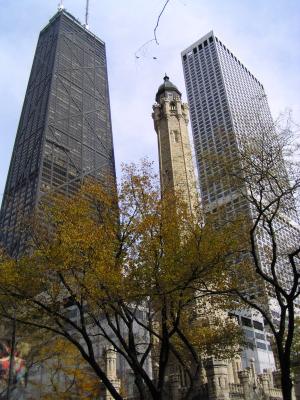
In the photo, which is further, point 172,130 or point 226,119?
point 226,119

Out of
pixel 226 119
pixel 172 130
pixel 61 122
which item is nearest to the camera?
pixel 172 130

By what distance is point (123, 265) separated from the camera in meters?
16.4

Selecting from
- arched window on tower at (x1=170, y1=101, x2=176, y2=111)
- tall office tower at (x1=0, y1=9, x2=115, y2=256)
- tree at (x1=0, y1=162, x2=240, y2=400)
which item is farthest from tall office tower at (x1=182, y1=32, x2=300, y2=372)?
tall office tower at (x1=0, y1=9, x2=115, y2=256)

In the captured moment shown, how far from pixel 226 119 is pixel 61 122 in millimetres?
63748

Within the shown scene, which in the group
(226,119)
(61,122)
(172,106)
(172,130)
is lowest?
(172,130)

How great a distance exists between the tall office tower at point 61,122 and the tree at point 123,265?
70979mm

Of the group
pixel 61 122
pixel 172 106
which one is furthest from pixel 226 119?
pixel 61 122

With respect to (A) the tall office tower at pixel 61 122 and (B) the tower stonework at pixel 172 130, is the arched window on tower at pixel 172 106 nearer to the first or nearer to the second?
(B) the tower stonework at pixel 172 130

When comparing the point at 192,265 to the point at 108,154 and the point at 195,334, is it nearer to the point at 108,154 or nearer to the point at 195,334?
the point at 195,334

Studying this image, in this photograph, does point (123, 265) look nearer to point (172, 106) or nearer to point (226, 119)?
point (172, 106)

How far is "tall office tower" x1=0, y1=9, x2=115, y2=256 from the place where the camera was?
326 feet

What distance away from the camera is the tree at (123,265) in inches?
585

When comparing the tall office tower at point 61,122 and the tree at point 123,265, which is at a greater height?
the tall office tower at point 61,122

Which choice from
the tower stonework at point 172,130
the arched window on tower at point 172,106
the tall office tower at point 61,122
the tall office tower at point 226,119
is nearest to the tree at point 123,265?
the tall office tower at point 226,119
